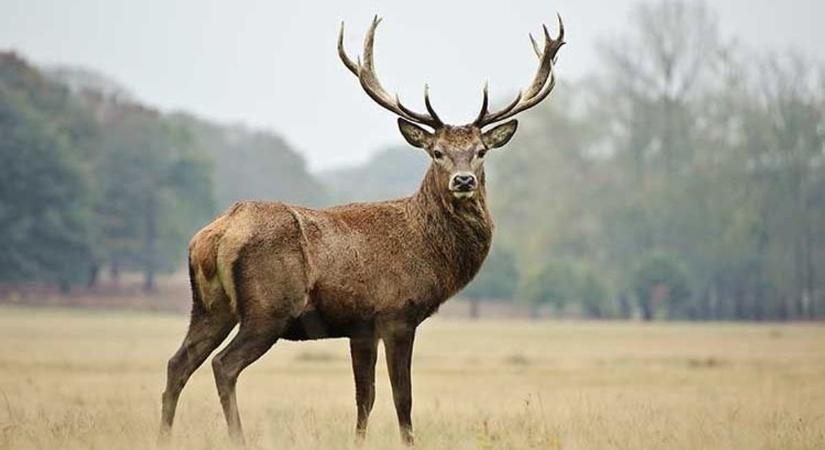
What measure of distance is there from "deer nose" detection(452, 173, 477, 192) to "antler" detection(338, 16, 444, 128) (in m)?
0.91

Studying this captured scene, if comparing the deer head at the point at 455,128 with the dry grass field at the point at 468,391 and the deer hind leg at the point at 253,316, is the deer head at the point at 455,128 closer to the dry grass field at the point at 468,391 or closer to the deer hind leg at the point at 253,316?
the deer hind leg at the point at 253,316

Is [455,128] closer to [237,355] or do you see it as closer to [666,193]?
[237,355]

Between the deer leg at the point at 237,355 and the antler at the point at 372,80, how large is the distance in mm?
2612

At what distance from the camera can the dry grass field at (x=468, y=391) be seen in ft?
37.3

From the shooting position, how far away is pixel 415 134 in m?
12.5

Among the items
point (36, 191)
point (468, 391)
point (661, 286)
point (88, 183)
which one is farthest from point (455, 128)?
point (661, 286)

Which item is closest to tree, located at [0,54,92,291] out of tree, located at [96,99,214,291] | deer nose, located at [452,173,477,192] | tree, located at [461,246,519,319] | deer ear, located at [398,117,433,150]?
tree, located at [96,99,214,291]

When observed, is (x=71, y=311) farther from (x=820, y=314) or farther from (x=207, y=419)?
(x=207, y=419)

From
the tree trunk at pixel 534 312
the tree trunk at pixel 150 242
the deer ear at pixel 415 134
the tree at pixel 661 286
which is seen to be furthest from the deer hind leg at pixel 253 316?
the tree trunk at pixel 150 242

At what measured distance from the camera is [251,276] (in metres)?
11.1

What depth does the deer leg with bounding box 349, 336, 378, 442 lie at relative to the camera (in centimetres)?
1184

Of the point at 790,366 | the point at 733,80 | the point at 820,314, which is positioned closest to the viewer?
the point at 790,366

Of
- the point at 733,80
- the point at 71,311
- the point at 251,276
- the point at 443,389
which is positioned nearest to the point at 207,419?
the point at 251,276

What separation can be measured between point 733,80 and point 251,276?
67.2 m
